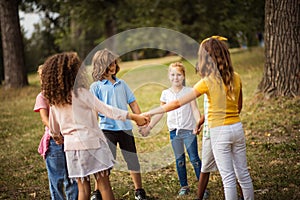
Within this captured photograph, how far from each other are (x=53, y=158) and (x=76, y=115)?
2.24 ft

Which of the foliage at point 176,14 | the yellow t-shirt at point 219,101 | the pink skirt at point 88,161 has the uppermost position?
the foliage at point 176,14

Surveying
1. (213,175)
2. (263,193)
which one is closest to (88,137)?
(263,193)

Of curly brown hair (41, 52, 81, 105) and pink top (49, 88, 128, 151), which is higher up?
curly brown hair (41, 52, 81, 105)

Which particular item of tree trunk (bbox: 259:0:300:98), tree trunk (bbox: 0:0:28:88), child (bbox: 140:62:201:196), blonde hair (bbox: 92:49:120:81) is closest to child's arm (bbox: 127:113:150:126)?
child (bbox: 140:62:201:196)

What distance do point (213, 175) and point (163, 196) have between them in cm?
95

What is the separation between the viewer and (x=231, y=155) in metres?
4.11

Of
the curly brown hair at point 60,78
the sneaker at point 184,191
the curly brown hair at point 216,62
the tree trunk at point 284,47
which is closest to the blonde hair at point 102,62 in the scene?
the curly brown hair at point 60,78

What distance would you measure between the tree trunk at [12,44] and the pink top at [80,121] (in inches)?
515

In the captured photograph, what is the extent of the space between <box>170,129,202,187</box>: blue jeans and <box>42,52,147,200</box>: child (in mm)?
1295

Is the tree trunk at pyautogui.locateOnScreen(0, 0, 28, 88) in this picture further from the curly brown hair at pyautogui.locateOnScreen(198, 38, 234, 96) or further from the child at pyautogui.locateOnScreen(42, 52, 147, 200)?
the curly brown hair at pyautogui.locateOnScreen(198, 38, 234, 96)

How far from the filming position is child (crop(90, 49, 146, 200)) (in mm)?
4949

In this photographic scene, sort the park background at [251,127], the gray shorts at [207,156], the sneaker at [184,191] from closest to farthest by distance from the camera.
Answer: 1. the gray shorts at [207,156]
2. the sneaker at [184,191]
3. the park background at [251,127]

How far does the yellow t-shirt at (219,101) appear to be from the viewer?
157 inches

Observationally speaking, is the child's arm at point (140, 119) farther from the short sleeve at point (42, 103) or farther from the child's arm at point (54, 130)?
the short sleeve at point (42, 103)
